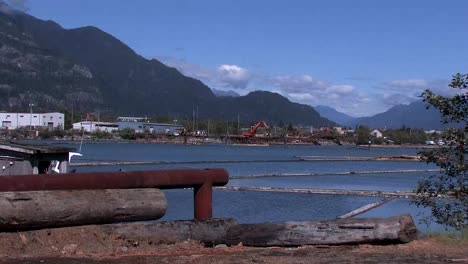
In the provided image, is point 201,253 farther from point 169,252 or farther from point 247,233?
point 247,233

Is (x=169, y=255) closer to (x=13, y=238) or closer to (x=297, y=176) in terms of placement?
(x=13, y=238)

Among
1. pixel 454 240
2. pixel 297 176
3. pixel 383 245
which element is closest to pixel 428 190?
pixel 454 240

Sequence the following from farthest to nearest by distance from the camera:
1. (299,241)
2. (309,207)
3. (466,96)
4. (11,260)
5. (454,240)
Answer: (309,207) → (466,96) → (454,240) → (299,241) → (11,260)

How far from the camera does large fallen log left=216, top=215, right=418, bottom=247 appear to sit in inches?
360

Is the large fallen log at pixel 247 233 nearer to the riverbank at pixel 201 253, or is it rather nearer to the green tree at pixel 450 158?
the riverbank at pixel 201 253

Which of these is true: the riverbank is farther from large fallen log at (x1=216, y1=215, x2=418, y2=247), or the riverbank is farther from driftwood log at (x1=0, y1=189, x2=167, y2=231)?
driftwood log at (x1=0, y1=189, x2=167, y2=231)

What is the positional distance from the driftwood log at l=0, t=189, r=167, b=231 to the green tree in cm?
533

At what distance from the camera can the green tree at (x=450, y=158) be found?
40.0 ft

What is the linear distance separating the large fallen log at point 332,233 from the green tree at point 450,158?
3.11m

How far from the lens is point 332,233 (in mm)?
9156

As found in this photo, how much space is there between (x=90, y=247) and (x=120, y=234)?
0.45 meters

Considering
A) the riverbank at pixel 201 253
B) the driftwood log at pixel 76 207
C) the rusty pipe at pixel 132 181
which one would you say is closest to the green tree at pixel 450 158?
the riverbank at pixel 201 253

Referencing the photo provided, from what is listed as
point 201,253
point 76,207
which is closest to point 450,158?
point 201,253

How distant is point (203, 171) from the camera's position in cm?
991
